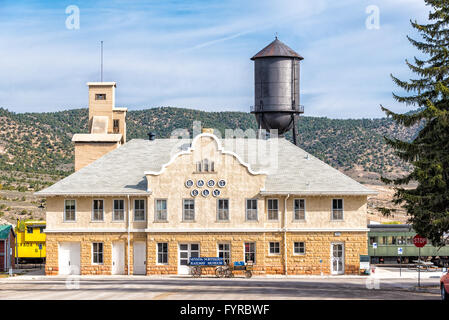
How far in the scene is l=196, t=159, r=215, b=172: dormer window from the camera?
54938 mm

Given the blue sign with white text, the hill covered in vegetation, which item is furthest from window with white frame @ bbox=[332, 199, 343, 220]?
the hill covered in vegetation

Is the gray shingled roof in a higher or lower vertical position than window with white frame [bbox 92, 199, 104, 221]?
higher

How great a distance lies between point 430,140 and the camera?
40.2 metres

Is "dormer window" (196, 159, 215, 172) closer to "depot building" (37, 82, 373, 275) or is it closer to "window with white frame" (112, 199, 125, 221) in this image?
"depot building" (37, 82, 373, 275)

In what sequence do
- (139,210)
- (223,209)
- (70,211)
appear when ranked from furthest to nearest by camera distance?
(70,211), (139,210), (223,209)

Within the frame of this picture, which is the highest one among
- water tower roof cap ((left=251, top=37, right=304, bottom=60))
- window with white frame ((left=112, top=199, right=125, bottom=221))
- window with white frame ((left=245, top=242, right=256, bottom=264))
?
water tower roof cap ((left=251, top=37, right=304, bottom=60))

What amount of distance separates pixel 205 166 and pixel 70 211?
1029 centimetres

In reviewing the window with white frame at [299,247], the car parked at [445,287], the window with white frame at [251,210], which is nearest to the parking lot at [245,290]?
the car parked at [445,287]

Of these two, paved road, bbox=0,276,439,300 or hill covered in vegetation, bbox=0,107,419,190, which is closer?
paved road, bbox=0,276,439,300

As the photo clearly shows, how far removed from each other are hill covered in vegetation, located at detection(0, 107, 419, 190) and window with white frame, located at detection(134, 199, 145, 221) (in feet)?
277

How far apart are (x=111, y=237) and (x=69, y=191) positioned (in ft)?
14.5

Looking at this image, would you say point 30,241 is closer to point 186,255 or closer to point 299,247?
point 186,255

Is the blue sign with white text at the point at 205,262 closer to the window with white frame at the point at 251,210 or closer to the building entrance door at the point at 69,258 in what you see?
the window with white frame at the point at 251,210

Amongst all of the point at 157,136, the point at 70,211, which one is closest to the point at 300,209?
the point at 70,211
